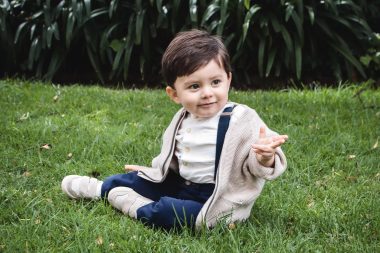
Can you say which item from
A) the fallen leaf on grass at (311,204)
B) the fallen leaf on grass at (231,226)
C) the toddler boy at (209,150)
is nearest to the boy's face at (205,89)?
the toddler boy at (209,150)

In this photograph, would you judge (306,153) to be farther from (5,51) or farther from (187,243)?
(5,51)

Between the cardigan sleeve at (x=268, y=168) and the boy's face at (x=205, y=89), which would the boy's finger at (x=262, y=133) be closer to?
the cardigan sleeve at (x=268, y=168)

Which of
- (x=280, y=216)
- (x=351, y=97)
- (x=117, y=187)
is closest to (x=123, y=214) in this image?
(x=117, y=187)

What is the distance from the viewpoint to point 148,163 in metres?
3.19

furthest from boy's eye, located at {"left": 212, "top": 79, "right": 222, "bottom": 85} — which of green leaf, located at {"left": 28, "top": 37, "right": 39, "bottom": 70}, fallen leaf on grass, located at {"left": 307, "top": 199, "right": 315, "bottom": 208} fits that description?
green leaf, located at {"left": 28, "top": 37, "right": 39, "bottom": 70}

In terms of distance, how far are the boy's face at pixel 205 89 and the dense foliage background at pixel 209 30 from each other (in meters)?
2.91

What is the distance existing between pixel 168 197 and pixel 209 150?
0.28 meters

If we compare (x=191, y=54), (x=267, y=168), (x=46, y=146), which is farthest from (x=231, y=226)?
(x=46, y=146)

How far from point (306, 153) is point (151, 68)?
3.14 meters

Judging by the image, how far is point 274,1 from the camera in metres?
5.43

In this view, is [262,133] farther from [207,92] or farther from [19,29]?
[19,29]

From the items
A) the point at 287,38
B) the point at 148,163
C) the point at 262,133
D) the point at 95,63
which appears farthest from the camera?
the point at 95,63

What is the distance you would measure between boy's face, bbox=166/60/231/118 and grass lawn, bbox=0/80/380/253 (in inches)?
20.7

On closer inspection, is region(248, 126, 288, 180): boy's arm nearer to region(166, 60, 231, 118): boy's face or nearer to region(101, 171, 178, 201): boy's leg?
region(166, 60, 231, 118): boy's face
